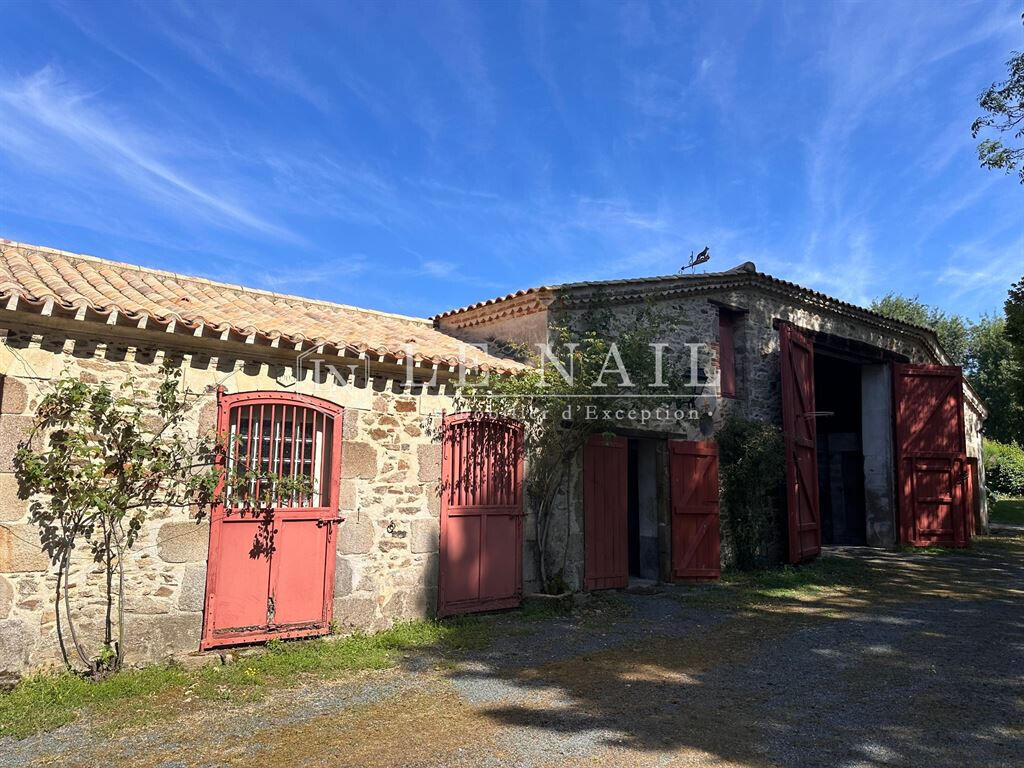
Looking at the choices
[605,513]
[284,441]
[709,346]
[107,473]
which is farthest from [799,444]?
[107,473]

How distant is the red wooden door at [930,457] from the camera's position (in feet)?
42.5

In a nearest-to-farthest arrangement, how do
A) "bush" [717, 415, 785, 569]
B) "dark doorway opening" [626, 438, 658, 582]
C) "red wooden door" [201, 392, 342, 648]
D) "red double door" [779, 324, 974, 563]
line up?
"red wooden door" [201, 392, 342, 648], "dark doorway opening" [626, 438, 658, 582], "bush" [717, 415, 785, 569], "red double door" [779, 324, 974, 563]

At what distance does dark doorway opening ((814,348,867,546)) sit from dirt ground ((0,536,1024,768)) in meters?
7.74

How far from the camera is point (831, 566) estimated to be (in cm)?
1066

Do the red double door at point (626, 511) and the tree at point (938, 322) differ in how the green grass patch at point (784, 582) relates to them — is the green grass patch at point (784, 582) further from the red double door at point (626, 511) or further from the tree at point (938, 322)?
the tree at point (938, 322)

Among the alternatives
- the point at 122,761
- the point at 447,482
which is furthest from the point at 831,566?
the point at 122,761

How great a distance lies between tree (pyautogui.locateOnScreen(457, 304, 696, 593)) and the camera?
7715mm

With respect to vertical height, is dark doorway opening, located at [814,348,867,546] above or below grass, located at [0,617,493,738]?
above

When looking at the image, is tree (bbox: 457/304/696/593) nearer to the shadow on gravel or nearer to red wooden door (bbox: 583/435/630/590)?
red wooden door (bbox: 583/435/630/590)

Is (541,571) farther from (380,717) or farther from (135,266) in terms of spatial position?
(135,266)

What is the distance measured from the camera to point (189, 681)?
4.96 m

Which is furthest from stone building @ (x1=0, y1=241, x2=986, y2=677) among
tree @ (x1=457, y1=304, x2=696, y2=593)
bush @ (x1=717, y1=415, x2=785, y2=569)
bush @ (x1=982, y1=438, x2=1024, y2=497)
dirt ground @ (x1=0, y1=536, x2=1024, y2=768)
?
bush @ (x1=982, y1=438, x2=1024, y2=497)

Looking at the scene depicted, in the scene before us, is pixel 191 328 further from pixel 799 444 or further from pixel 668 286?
pixel 799 444

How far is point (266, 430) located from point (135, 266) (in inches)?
123
